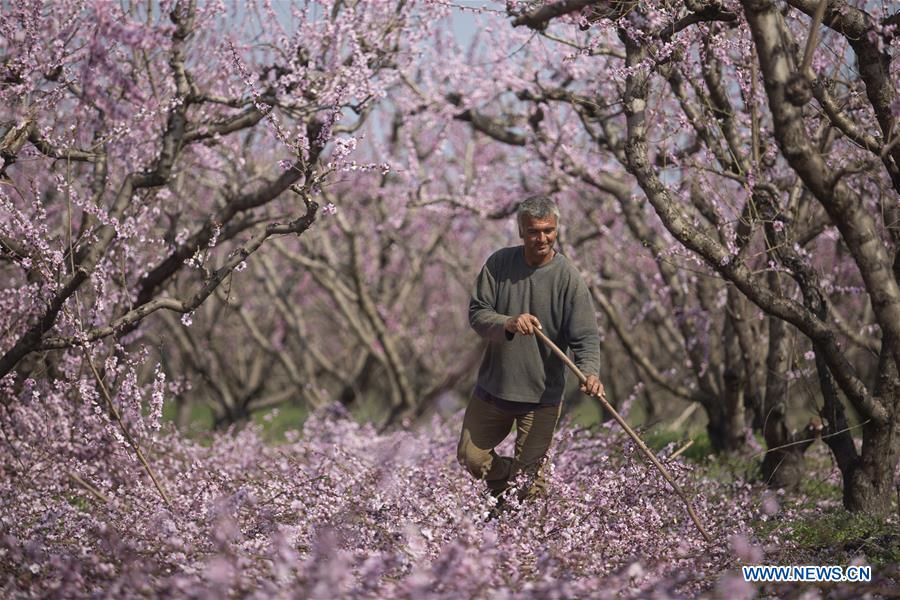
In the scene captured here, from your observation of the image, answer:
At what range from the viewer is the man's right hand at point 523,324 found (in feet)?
17.4

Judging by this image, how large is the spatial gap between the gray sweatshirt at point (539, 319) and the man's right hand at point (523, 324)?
0.22 m

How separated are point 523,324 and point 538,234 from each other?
597 mm

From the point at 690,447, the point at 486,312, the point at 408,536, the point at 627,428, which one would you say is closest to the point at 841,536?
the point at 627,428

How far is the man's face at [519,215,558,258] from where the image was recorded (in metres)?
5.59

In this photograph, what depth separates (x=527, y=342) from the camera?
5727mm

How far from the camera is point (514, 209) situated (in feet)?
35.6

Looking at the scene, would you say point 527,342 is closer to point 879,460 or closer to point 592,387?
point 592,387

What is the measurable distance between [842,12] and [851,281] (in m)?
6.82

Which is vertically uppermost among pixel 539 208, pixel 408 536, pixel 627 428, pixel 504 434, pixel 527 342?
pixel 539 208

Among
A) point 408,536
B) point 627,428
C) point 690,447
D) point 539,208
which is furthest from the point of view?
point 690,447

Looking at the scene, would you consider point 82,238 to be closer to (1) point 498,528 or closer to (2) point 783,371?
(1) point 498,528

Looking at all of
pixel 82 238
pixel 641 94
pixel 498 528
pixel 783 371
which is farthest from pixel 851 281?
pixel 82 238

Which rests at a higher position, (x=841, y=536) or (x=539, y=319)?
(x=539, y=319)

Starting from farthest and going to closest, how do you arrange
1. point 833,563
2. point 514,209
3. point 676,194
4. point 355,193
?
point 355,193
point 514,209
point 676,194
point 833,563
